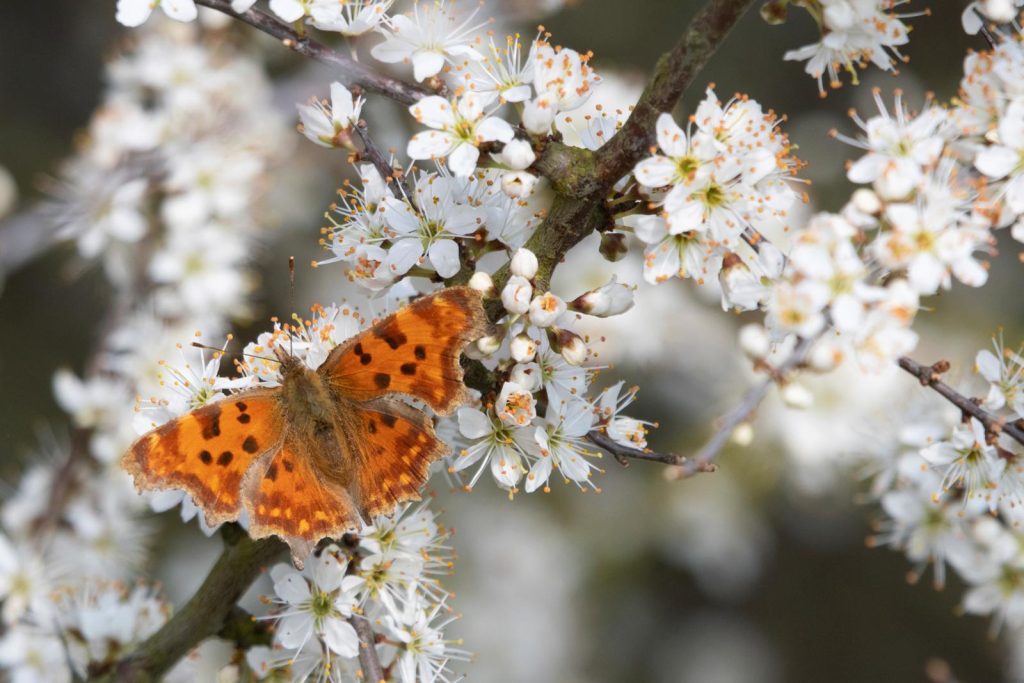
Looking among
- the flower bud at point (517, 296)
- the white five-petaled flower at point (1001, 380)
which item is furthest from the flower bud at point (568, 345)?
the white five-petaled flower at point (1001, 380)

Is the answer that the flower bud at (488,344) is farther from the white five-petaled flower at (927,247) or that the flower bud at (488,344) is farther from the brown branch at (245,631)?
the brown branch at (245,631)

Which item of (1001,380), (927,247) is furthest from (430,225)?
(1001,380)

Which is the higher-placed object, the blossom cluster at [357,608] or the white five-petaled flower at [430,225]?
the white five-petaled flower at [430,225]

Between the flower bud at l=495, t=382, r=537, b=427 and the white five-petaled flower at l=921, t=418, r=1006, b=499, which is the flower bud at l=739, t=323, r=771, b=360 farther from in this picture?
the white five-petaled flower at l=921, t=418, r=1006, b=499

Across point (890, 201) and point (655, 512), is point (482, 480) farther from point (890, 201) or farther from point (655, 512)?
point (890, 201)

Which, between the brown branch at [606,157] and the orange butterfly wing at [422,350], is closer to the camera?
the brown branch at [606,157]

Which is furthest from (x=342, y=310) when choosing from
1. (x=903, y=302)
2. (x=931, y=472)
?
(x=931, y=472)
